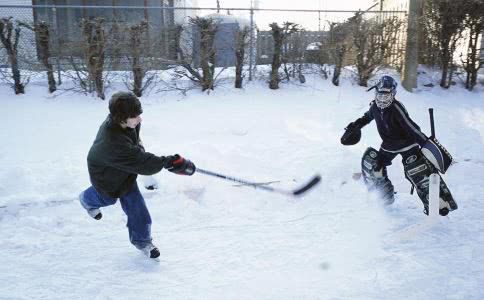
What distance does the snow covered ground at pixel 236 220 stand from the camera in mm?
3195

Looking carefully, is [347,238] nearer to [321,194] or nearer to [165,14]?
[321,194]

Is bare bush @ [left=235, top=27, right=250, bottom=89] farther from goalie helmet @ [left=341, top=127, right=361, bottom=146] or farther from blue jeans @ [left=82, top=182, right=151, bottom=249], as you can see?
blue jeans @ [left=82, top=182, right=151, bottom=249]

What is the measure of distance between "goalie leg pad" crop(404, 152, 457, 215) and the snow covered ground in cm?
19

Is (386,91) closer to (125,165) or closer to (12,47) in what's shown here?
(125,165)

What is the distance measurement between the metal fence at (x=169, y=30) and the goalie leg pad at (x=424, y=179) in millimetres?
5116

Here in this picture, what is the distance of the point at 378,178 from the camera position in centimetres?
465

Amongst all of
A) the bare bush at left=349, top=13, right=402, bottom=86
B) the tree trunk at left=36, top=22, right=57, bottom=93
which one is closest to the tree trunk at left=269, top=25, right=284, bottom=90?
the bare bush at left=349, top=13, right=402, bottom=86

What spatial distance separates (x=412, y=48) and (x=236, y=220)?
265 inches

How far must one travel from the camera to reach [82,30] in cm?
779

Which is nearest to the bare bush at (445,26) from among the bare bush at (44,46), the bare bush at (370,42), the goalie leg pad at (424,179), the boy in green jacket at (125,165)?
the bare bush at (370,42)

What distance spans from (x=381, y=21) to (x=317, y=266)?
759cm

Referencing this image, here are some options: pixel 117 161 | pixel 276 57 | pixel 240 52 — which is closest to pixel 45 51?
pixel 240 52

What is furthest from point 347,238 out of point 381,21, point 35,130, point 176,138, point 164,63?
point 381,21

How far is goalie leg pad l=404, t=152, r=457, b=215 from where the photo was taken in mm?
4129
